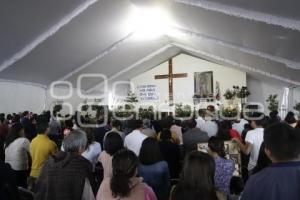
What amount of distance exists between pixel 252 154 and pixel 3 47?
7949 mm

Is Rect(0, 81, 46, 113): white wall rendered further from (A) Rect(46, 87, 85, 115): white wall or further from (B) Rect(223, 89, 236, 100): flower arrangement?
(B) Rect(223, 89, 236, 100): flower arrangement

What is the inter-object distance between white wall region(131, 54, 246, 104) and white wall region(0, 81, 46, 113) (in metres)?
6.42

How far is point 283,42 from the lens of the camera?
27.9ft

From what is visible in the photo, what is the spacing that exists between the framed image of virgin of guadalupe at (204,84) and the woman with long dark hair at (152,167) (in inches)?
558

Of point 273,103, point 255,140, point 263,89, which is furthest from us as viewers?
point 263,89

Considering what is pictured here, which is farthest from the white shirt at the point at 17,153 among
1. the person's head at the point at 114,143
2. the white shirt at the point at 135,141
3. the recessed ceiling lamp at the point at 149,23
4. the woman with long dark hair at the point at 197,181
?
the recessed ceiling lamp at the point at 149,23

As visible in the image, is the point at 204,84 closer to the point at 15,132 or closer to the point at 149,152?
the point at 15,132

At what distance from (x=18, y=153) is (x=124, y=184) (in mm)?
2751

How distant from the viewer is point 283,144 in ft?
5.44

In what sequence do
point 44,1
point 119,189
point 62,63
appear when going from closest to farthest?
point 119,189 < point 44,1 < point 62,63

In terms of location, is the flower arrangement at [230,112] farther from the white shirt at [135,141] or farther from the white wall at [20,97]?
the white shirt at [135,141]

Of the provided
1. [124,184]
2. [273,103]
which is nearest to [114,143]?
[124,184]

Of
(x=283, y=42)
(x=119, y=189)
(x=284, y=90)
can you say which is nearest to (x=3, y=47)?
(x=283, y=42)

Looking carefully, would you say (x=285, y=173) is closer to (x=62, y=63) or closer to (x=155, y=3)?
(x=155, y=3)
